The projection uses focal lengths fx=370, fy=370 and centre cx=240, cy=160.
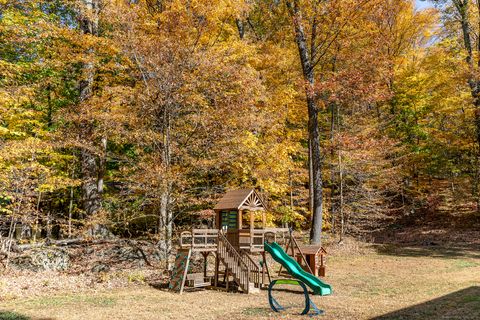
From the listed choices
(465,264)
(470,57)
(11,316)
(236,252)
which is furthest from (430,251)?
(11,316)

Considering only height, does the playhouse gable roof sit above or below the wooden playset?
above

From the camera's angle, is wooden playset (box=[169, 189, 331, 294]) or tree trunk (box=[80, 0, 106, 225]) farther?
tree trunk (box=[80, 0, 106, 225])

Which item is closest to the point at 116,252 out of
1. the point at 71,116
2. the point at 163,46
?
the point at 71,116

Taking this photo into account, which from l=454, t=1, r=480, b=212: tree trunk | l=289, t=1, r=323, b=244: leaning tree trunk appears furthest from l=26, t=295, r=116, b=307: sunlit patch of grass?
l=454, t=1, r=480, b=212: tree trunk

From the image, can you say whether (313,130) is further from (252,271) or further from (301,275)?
(301,275)

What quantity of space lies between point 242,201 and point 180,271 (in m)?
2.68

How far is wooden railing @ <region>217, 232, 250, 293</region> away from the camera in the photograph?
10164 mm

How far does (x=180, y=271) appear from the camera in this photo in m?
10.4

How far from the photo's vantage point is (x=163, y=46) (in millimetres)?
12031

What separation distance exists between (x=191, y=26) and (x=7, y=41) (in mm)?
6532

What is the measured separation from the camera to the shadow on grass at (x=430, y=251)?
51.6 ft

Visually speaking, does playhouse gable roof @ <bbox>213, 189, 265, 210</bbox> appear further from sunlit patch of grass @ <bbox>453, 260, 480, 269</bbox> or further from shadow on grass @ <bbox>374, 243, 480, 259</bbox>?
shadow on grass @ <bbox>374, 243, 480, 259</bbox>

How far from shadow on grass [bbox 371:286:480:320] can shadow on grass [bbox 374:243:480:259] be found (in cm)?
794

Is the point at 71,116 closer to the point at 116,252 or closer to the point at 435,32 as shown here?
the point at 116,252
